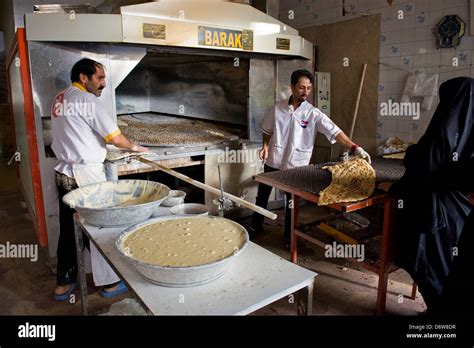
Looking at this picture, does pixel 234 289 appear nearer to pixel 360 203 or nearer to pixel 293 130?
pixel 360 203

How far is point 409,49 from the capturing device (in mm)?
3537

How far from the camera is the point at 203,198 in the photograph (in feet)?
11.7

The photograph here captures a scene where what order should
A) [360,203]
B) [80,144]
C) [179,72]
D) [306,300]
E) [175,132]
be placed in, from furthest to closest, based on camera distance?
[179,72]
[175,132]
[80,144]
[360,203]
[306,300]

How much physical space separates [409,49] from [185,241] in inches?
127

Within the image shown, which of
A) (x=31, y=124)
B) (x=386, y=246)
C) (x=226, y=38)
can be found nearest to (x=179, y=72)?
(x=226, y=38)

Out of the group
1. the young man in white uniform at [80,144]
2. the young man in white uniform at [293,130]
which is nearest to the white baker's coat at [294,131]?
the young man in white uniform at [293,130]

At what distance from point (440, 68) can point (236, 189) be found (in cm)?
216

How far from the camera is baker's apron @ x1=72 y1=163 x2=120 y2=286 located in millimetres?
2285

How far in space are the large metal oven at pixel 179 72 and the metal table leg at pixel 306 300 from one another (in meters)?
1.83

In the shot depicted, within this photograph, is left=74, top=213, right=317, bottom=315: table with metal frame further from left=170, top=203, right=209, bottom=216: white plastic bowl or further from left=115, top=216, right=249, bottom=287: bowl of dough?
left=170, top=203, right=209, bottom=216: white plastic bowl

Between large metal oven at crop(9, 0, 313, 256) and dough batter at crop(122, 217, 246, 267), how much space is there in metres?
1.40

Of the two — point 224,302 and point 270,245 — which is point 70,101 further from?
point 270,245

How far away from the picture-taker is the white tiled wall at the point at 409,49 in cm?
316

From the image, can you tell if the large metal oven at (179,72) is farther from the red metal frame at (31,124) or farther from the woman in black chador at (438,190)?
the woman in black chador at (438,190)
